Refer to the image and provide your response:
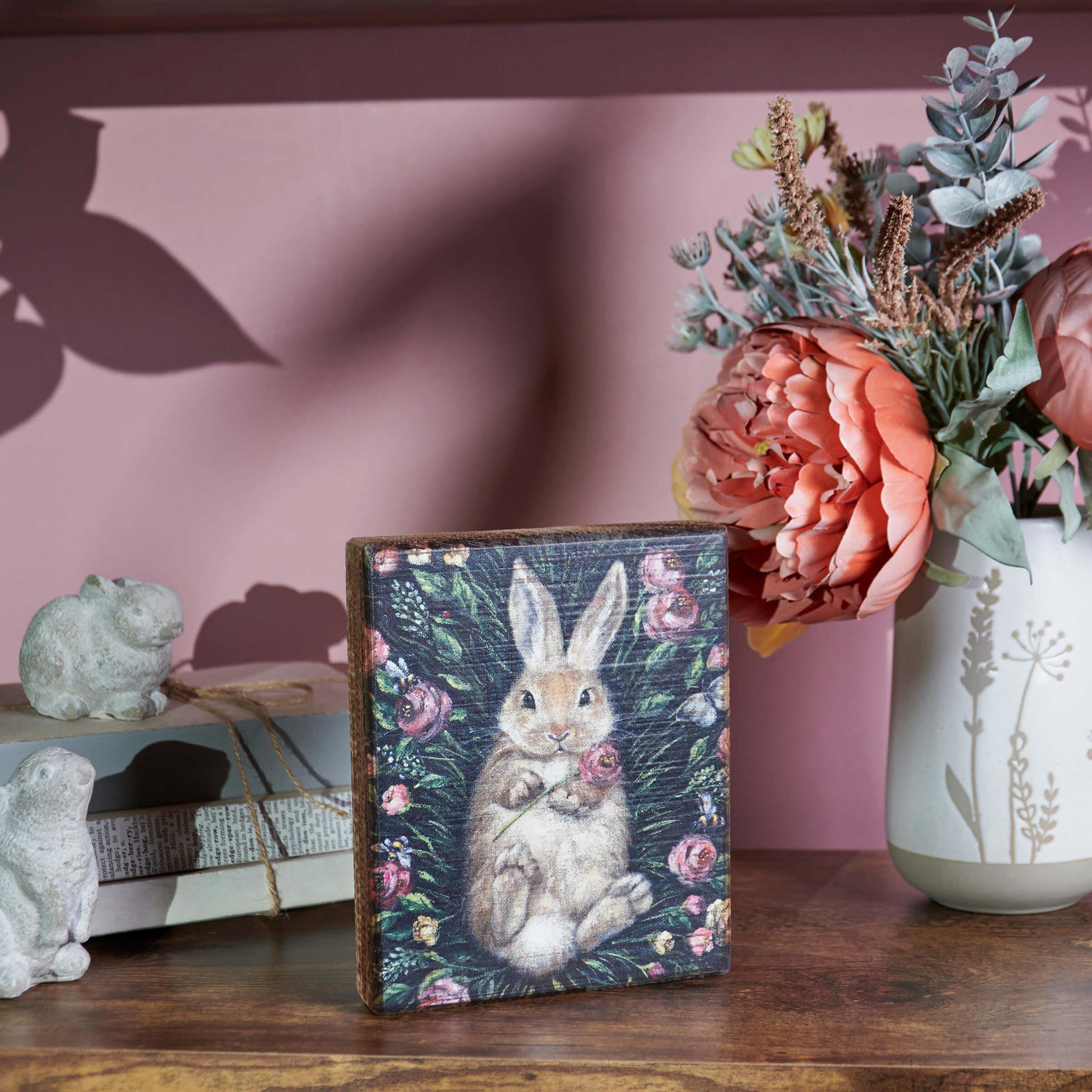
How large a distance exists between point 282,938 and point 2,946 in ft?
0.50

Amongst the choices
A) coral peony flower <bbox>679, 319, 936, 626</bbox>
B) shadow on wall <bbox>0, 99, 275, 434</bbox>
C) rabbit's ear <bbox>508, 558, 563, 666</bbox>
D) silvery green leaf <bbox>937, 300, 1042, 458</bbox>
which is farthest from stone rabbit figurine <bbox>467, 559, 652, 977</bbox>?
shadow on wall <bbox>0, 99, 275, 434</bbox>

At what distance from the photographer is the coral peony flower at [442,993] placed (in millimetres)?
541

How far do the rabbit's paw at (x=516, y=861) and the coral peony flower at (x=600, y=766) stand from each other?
0.05 m

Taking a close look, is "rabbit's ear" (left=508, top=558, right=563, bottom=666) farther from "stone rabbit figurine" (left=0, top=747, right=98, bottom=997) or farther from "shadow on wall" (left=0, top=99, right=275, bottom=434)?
"shadow on wall" (left=0, top=99, right=275, bottom=434)

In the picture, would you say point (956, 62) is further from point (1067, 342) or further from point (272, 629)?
point (272, 629)

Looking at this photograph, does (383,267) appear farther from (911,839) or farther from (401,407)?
(911,839)

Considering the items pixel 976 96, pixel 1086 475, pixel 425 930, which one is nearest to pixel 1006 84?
pixel 976 96

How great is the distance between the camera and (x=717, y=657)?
0.58 meters

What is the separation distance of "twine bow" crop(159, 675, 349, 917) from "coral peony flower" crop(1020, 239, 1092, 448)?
1.60 feet

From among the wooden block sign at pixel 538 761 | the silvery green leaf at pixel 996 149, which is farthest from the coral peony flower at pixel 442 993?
the silvery green leaf at pixel 996 149

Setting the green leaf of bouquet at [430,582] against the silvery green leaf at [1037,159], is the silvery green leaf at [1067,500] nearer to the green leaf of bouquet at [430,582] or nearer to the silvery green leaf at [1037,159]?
the silvery green leaf at [1037,159]

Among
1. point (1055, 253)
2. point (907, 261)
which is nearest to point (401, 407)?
point (907, 261)

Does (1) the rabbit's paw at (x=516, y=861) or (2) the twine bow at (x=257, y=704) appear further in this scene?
(2) the twine bow at (x=257, y=704)

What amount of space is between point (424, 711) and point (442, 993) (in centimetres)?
15
